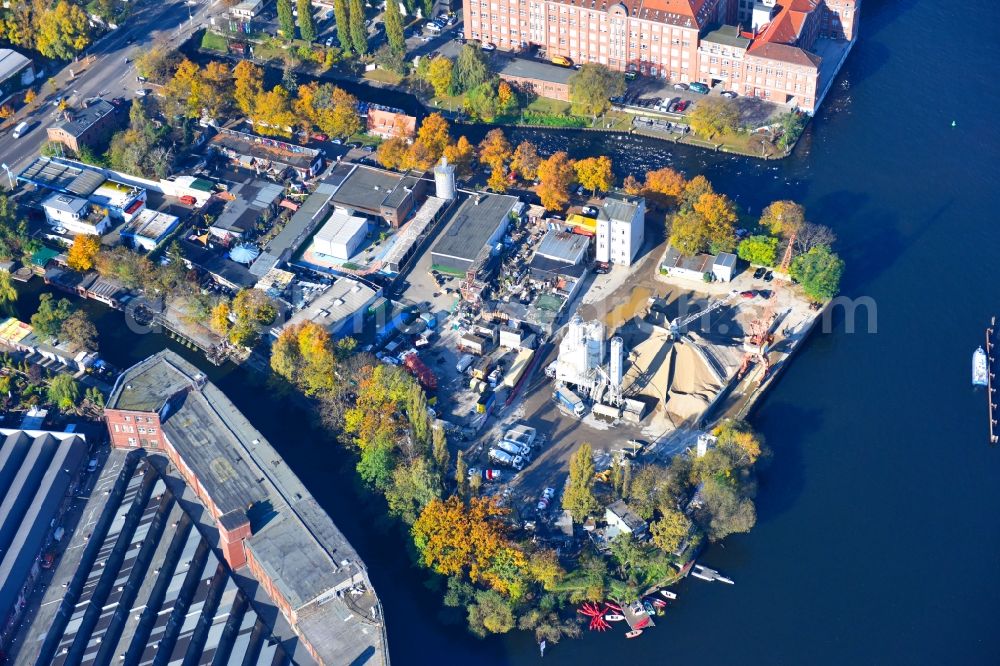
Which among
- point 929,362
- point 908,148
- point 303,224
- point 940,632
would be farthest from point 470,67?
point 940,632

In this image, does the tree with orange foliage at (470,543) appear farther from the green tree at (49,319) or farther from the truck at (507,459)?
the green tree at (49,319)

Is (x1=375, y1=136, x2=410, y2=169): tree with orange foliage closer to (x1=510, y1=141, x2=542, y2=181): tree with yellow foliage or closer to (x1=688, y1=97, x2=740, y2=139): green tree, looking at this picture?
(x1=510, y1=141, x2=542, y2=181): tree with yellow foliage

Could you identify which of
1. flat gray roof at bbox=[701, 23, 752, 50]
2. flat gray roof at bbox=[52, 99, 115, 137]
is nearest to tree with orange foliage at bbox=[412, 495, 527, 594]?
flat gray roof at bbox=[52, 99, 115, 137]

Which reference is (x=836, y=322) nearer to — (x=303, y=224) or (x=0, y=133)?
(x=303, y=224)

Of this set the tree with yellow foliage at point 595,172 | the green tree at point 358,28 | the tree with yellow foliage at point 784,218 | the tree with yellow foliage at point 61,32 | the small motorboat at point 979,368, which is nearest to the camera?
the small motorboat at point 979,368

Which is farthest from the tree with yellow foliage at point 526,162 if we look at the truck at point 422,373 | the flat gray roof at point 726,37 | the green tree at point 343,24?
the green tree at point 343,24

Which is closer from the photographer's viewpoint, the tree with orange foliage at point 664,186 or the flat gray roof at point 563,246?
the flat gray roof at point 563,246

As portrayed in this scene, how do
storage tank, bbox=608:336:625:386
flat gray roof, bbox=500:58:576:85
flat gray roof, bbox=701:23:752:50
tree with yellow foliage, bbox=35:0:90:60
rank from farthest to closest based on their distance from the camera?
1. tree with yellow foliage, bbox=35:0:90:60
2. flat gray roof, bbox=500:58:576:85
3. flat gray roof, bbox=701:23:752:50
4. storage tank, bbox=608:336:625:386

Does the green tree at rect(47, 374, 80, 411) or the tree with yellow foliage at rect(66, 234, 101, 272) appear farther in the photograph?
the tree with yellow foliage at rect(66, 234, 101, 272)
